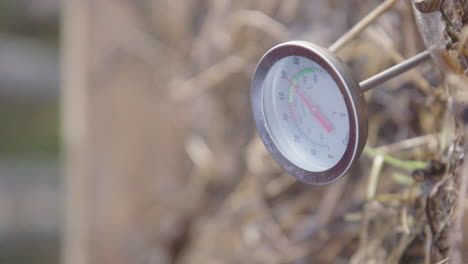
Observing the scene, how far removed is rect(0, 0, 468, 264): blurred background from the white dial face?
7 cm

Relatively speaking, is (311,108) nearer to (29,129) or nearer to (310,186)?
(310,186)

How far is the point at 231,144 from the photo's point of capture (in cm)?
86

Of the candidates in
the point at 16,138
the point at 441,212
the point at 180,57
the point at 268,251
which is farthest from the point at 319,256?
the point at 16,138

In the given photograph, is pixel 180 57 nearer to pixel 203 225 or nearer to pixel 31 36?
pixel 203 225

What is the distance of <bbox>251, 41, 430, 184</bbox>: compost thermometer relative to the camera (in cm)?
36

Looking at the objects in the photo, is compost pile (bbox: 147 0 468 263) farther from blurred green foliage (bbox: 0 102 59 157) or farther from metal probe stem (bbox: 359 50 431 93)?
blurred green foliage (bbox: 0 102 59 157)

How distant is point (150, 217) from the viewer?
3.37 ft

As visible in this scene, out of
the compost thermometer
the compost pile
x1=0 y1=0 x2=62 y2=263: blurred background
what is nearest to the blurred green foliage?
x1=0 y1=0 x2=62 y2=263: blurred background

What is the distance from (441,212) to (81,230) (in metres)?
0.78

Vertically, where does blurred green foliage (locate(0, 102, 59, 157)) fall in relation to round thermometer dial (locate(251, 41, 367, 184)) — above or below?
above

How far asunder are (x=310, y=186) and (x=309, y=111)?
297 millimetres

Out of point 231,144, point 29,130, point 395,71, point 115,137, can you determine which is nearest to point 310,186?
point 231,144

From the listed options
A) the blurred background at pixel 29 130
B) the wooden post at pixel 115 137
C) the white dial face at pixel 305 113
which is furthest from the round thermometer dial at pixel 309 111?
the blurred background at pixel 29 130

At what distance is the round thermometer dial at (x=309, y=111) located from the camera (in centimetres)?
36
